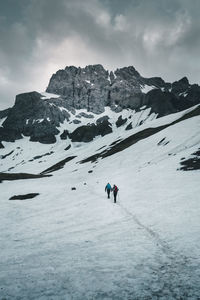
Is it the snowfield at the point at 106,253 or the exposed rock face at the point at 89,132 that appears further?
the exposed rock face at the point at 89,132

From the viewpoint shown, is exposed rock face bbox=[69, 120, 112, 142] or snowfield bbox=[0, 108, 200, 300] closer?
snowfield bbox=[0, 108, 200, 300]

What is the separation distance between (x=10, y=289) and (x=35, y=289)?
2.70 feet

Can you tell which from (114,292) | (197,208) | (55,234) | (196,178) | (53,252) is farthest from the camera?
(196,178)

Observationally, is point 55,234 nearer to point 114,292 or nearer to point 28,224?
point 28,224

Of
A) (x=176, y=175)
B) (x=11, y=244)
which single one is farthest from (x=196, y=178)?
(x=11, y=244)

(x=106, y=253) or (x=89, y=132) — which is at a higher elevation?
(x=89, y=132)

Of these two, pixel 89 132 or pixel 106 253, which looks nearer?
pixel 106 253

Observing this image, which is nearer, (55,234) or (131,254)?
(131,254)

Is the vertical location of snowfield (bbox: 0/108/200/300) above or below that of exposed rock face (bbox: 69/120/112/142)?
below

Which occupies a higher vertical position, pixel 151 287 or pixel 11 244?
pixel 151 287

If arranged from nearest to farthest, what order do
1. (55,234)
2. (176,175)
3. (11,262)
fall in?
(11,262) → (55,234) → (176,175)

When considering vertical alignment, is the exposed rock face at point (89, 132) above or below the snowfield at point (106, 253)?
above

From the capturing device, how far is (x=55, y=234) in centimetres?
1114

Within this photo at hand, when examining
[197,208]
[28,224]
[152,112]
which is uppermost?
[152,112]
